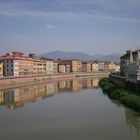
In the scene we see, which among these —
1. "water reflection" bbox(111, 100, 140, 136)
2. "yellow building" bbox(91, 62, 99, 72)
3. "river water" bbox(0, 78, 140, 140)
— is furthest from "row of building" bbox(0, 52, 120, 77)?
"water reflection" bbox(111, 100, 140, 136)

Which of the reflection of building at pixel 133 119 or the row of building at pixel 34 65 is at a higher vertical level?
the row of building at pixel 34 65

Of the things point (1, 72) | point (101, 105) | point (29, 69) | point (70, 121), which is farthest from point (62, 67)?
point (70, 121)

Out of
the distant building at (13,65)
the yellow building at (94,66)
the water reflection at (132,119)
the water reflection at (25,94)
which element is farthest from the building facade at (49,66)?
the water reflection at (132,119)

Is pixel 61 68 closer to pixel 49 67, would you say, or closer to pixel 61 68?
pixel 61 68

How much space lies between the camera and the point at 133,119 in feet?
69.3

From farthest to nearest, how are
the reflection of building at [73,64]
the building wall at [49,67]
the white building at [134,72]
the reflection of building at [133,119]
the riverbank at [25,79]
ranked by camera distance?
1. the reflection of building at [73,64]
2. the building wall at [49,67]
3. the riverbank at [25,79]
4. the white building at [134,72]
5. the reflection of building at [133,119]

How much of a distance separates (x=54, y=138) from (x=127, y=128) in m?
4.34

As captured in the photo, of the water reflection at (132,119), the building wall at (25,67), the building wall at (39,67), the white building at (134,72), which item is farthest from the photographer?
the building wall at (39,67)

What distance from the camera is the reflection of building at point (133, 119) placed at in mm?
19312

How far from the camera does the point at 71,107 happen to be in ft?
91.1

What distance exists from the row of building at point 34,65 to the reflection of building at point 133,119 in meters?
42.3

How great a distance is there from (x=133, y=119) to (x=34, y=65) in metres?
60.8

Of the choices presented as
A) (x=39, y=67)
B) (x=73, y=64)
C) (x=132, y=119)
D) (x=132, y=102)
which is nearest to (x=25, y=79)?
(x=39, y=67)

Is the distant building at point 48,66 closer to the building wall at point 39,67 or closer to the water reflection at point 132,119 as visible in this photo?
the building wall at point 39,67
